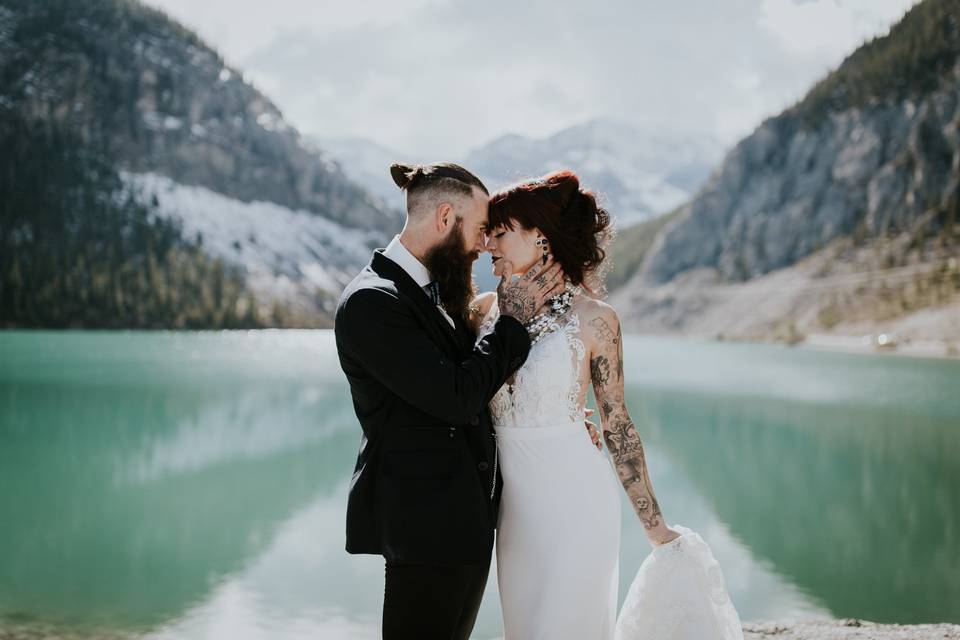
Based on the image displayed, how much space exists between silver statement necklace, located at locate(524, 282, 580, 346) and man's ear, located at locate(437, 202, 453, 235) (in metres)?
0.83

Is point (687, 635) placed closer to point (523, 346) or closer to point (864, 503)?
point (523, 346)

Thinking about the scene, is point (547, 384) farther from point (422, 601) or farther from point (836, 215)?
point (836, 215)

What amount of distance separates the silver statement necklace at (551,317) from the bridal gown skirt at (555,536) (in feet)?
1.77

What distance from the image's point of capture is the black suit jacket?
351cm

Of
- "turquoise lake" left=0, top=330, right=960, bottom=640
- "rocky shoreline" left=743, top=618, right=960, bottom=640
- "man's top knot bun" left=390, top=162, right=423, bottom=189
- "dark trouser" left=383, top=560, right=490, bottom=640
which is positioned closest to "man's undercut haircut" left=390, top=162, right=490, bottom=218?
"man's top knot bun" left=390, top=162, right=423, bottom=189

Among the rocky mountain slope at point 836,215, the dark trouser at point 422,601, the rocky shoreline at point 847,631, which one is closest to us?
the dark trouser at point 422,601

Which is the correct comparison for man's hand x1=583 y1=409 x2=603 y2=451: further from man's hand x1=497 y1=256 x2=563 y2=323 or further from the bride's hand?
man's hand x1=497 y1=256 x2=563 y2=323

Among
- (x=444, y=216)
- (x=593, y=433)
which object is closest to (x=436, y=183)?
(x=444, y=216)

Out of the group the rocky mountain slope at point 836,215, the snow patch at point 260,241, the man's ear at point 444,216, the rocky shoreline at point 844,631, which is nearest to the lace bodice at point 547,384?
the man's ear at point 444,216

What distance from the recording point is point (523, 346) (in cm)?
396

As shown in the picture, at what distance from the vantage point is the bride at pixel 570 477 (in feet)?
14.3

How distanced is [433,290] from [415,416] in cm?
66

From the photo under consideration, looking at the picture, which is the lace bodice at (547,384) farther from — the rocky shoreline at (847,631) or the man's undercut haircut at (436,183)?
the rocky shoreline at (847,631)

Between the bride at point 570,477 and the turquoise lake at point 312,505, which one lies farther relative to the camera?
the turquoise lake at point 312,505
